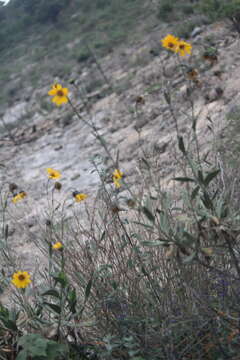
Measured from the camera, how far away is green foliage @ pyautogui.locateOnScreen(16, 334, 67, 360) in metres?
1.46

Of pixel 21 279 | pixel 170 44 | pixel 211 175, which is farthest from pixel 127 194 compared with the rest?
pixel 211 175

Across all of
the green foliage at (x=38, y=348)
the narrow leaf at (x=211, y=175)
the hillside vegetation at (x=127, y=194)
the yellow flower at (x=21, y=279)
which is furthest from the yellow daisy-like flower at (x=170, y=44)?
the green foliage at (x=38, y=348)

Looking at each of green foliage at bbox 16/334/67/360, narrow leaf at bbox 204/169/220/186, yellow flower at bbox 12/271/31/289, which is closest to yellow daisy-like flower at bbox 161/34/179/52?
narrow leaf at bbox 204/169/220/186

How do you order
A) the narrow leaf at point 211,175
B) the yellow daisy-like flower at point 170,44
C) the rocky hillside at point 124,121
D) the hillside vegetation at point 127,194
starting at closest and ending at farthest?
the narrow leaf at point 211,175 < the hillside vegetation at point 127,194 < the yellow daisy-like flower at point 170,44 < the rocky hillside at point 124,121

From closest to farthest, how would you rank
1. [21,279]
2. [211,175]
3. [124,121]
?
[211,175], [21,279], [124,121]

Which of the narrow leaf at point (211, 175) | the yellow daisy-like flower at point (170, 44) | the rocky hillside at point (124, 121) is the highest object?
the yellow daisy-like flower at point (170, 44)

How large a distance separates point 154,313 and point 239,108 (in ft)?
9.55

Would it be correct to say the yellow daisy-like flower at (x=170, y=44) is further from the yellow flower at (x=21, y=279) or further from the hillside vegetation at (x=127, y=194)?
the yellow flower at (x=21, y=279)

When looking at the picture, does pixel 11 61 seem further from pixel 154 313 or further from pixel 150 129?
pixel 154 313

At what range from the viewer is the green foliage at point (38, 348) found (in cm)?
146

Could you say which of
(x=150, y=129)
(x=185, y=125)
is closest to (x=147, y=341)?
(x=185, y=125)

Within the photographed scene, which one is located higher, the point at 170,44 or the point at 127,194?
the point at 170,44

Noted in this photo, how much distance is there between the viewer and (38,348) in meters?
1.47

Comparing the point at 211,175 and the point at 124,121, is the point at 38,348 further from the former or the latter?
the point at 124,121
